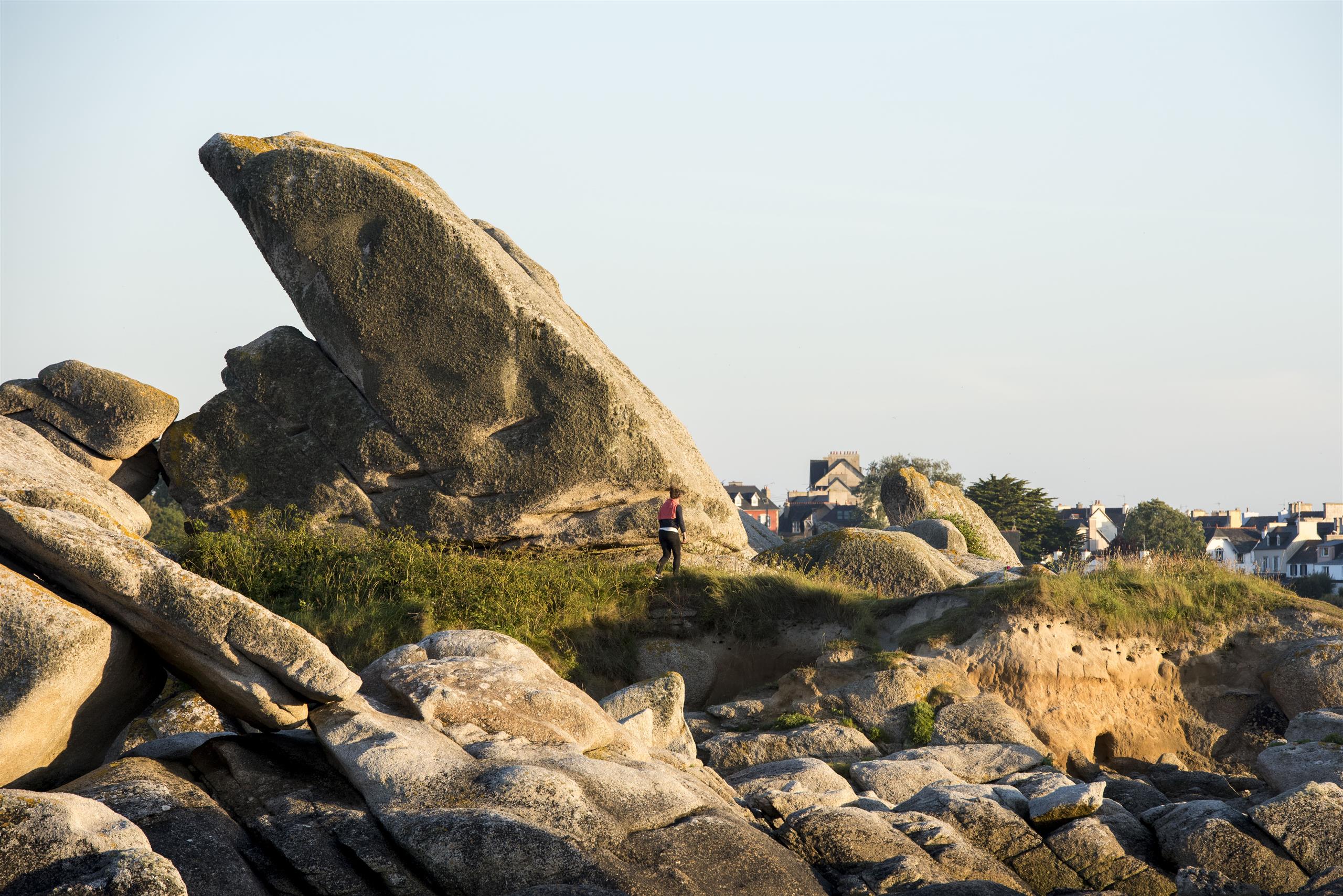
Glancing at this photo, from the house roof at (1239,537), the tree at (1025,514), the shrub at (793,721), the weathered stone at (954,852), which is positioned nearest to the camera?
the weathered stone at (954,852)

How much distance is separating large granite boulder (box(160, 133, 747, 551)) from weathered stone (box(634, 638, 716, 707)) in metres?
2.27

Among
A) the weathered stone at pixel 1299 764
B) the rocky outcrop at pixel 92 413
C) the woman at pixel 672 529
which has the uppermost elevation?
the rocky outcrop at pixel 92 413

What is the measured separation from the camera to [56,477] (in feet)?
51.3

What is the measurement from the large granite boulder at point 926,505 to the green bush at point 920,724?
13.8m

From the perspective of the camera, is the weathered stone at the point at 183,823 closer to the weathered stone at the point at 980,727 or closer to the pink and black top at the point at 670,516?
the weathered stone at the point at 980,727

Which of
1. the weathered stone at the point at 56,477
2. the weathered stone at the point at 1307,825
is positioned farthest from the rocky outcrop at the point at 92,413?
the weathered stone at the point at 1307,825

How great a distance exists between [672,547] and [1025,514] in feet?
109

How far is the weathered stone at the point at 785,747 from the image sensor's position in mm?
13078

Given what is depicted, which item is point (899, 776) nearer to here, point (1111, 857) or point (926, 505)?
point (1111, 857)

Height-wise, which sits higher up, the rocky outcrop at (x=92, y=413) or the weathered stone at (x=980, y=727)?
the rocky outcrop at (x=92, y=413)

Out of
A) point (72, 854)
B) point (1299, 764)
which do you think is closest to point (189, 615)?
point (72, 854)

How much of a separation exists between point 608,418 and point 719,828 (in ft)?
33.0

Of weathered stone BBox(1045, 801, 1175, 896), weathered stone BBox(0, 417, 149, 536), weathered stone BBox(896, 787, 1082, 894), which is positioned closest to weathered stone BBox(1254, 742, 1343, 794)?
weathered stone BBox(1045, 801, 1175, 896)

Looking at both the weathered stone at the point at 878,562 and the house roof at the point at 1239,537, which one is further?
the house roof at the point at 1239,537
